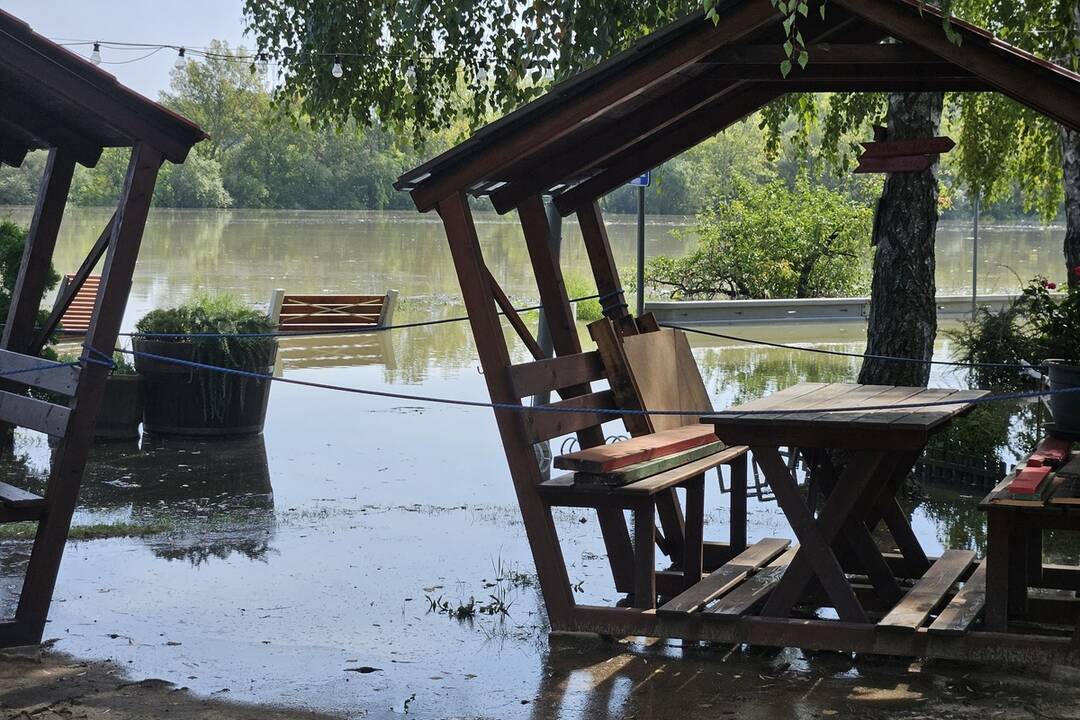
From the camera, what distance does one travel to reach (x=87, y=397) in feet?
20.4

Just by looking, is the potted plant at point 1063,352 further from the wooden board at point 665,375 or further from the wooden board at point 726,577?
the wooden board at point 665,375

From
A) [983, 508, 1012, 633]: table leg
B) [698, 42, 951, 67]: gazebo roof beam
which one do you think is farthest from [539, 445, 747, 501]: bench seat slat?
[698, 42, 951, 67]: gazebo roof beam

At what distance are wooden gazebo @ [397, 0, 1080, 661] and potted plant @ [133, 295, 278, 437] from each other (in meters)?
5.31

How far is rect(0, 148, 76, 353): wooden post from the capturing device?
7.12m

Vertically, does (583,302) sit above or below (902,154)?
above

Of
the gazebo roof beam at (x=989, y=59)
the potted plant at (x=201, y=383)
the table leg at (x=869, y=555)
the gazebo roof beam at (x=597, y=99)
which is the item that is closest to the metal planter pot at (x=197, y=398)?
the potted plant at (x=201, y=383)

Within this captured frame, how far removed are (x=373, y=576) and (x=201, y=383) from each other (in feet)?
16.2

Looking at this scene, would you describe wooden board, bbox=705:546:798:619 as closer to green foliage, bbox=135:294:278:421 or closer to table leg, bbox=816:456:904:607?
table leg, bbox=816:456:904:607

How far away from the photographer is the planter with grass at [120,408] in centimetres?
1192

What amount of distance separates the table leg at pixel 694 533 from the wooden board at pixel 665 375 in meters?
0.70

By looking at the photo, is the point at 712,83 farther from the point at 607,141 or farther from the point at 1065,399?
the point at 1065,399

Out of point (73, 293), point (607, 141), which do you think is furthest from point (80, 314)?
point (607, 141)

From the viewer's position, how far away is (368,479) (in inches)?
412

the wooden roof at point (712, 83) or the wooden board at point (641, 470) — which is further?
the wooden board at point (641, 470)
